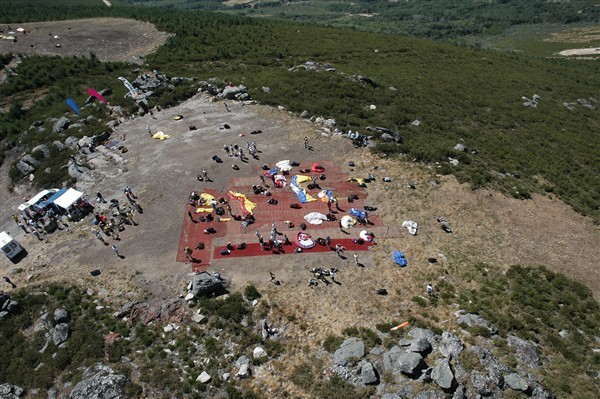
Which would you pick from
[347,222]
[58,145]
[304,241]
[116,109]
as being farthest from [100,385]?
[116,109]

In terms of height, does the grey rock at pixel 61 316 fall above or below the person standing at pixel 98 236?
below

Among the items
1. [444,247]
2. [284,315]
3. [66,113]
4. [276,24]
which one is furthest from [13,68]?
[444,247]

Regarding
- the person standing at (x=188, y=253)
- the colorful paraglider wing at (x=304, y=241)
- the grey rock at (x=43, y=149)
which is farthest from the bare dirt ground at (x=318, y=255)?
the grey rock at (x=43, y=149)

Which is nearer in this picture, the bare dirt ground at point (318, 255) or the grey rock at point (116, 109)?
the bare dirt ground at point (318, 255)

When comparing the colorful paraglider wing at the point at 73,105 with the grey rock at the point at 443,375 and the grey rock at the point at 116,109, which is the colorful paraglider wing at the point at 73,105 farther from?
the grey rock at the point at 443,375

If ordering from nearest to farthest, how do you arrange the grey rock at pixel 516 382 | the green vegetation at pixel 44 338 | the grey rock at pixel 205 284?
the grey rock at pixel 516 382
the green vegetation at pixel 44 338
the grey rock at pixel 205 284

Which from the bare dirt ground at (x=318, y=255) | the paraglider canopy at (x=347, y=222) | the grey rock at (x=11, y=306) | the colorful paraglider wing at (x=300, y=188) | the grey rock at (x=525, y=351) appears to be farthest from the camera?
the colorful paraglider wing at (x=300, y=188)

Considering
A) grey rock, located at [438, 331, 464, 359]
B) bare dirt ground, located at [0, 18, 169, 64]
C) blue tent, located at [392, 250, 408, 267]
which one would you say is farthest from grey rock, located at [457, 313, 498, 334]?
bare dirt ground, located at [0, 18, 169, 64]

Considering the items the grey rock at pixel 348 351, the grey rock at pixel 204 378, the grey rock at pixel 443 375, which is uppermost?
the grey rock at pixel 443 375
